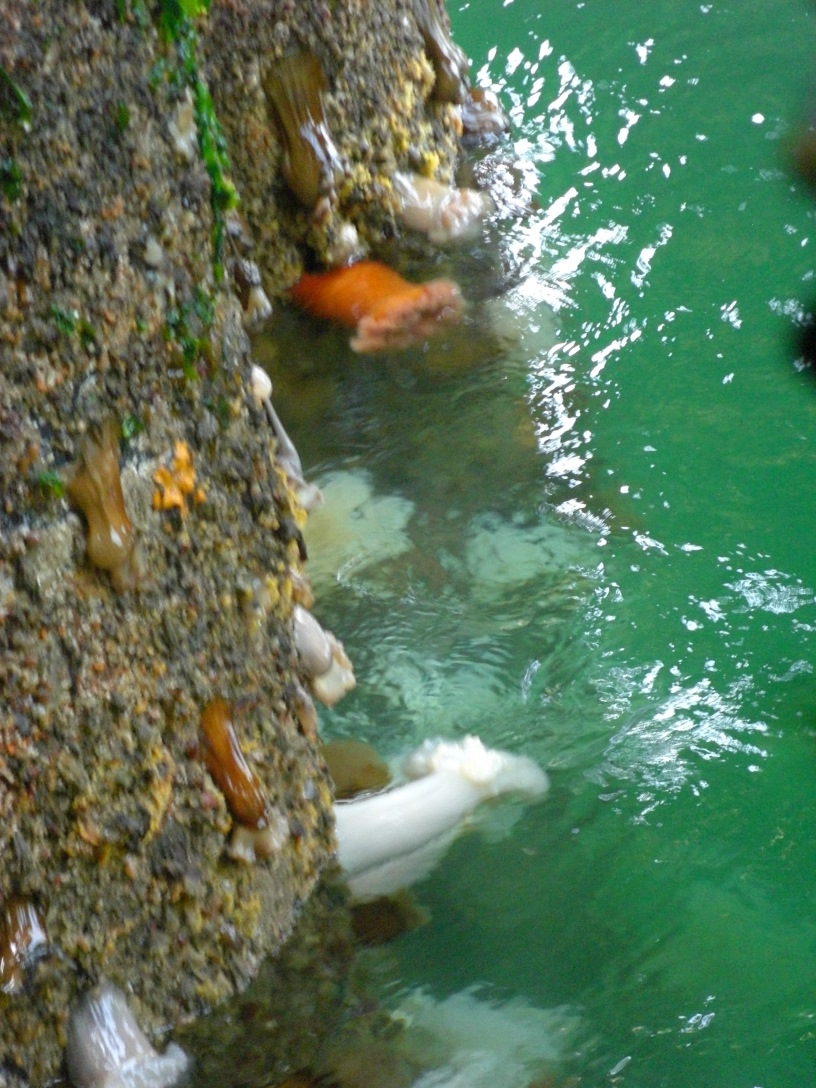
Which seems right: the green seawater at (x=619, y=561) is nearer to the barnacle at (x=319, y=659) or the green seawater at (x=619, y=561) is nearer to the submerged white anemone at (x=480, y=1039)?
the submerged white anemone at (x=480, y=1039)

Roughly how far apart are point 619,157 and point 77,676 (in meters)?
4.46

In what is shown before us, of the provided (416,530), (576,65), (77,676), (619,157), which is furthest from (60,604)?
(576,65)

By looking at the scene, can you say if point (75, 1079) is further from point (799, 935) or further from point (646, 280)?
point (646, 280)

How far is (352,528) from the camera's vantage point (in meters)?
4.18

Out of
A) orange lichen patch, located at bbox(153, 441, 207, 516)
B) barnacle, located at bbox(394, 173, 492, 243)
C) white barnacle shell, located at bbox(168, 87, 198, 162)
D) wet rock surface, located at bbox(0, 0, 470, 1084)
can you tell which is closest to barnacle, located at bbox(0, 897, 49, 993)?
wet rock surface, located at bbox(0, 0, 470, 1084)

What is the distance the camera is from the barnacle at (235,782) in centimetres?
254

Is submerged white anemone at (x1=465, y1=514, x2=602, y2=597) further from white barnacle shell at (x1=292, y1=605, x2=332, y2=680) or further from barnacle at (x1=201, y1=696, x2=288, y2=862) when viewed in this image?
barnacle at (x1=201, y1=696, x2=288, y2=862)

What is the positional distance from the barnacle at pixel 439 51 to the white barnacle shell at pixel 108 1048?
4596 mm

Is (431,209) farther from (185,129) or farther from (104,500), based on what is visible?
(104,500)

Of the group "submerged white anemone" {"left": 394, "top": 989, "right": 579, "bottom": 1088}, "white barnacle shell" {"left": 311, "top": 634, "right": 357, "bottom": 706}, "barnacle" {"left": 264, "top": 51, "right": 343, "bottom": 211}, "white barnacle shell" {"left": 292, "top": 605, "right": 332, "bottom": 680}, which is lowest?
"submerged white anemone" {"left": 394, "top": 989, "right": 579, "bottom": 1088}

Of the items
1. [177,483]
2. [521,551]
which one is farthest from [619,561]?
[177,483]

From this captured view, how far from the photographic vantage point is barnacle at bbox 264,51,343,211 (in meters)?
4.73

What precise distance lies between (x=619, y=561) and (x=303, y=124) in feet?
7.26

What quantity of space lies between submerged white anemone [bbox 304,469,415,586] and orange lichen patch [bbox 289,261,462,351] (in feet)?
2.56
